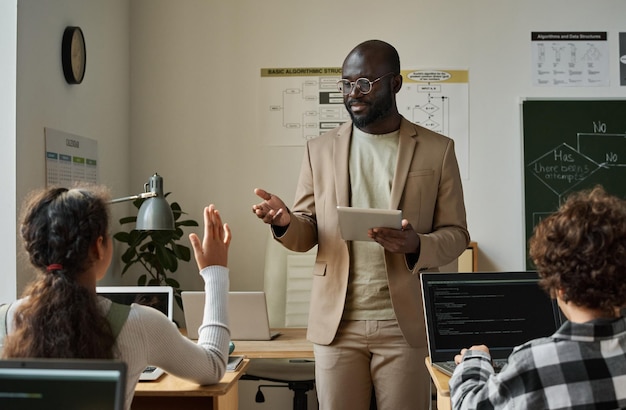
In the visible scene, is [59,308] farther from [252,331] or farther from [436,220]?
[252,331]

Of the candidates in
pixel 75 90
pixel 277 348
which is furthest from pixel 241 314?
pixel 75 90

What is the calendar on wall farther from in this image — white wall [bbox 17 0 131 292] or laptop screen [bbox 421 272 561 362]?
laptop screen [bbox 421 272 561 362]

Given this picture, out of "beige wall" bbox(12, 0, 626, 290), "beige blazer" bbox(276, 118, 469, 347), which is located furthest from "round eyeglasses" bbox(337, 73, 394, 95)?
"beige wall" bbox(12, 0, 626, 290)

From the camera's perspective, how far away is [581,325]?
1.36 metres

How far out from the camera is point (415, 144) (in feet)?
8.40

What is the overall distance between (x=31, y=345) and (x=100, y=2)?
121 inches

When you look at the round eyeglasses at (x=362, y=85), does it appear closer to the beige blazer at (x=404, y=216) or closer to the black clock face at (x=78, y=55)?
the beige blazer at (x=404, y=216)

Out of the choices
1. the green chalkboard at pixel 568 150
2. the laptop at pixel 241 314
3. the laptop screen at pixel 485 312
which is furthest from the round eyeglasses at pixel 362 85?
the green chalkboard at pixel 568 150

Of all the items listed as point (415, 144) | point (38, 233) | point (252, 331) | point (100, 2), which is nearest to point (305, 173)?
point (415, 144)

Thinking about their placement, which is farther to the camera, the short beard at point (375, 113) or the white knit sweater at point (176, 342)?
the short beard at point (375, 113)

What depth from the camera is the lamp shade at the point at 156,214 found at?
2.81 m

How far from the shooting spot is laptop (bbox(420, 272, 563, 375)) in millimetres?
2086

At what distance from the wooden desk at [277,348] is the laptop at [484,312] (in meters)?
0.91

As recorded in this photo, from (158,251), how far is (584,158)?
2.57m
